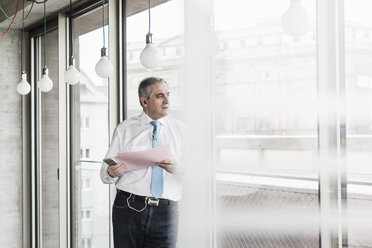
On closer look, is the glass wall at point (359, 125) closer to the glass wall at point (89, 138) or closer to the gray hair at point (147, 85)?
the gray hair at point (147, 85)

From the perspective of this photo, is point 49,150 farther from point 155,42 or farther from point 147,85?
point 147,85

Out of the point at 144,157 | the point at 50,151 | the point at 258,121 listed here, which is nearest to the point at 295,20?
the point at 258,121

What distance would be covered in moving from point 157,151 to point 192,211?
3.23ft

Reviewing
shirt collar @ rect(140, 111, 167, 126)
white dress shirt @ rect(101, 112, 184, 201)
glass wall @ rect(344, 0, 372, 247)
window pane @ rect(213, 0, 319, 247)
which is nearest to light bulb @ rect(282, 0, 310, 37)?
window pane @ rect(213, 0, 319, 247)

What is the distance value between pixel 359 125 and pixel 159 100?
47.5 inches

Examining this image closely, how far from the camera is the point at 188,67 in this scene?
968mm

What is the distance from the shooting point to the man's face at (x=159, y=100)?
2111 mm

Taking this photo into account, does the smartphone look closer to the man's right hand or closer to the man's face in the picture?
the man's right hand

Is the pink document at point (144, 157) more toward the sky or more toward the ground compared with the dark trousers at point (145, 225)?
more toward the sky

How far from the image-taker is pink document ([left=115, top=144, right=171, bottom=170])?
1.93 meters

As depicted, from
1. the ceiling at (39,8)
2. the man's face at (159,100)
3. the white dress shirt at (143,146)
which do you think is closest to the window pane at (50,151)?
the ceiling at (39,8)

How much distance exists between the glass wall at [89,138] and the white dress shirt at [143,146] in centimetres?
78

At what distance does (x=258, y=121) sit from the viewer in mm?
855

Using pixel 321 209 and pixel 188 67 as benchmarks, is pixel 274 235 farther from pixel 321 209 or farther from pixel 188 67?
pixel 188 67
